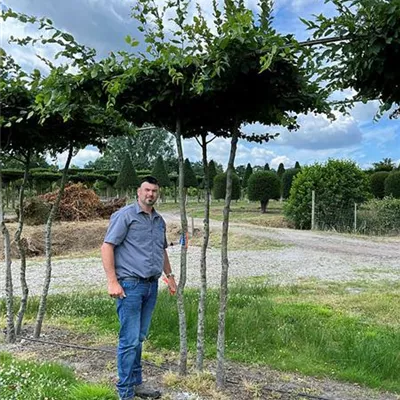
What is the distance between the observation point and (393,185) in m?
27.0

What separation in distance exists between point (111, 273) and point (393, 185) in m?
26.2

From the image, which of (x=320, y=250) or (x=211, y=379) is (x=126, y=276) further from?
(x=320, y=250)

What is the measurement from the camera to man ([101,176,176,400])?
3344 mm

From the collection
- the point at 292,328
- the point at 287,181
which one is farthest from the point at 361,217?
the point at 287,181

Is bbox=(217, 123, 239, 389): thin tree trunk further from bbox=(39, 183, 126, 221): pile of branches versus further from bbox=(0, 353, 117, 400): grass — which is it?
bbox=(39, 183, 126, 221): pile of branches

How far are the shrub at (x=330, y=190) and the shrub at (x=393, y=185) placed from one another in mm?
6386

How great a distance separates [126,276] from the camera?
3.38 metres

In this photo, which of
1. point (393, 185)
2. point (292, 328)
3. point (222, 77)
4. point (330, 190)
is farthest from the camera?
point (393, 185)

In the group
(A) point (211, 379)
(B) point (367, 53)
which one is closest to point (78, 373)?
(A) point (211, 379)

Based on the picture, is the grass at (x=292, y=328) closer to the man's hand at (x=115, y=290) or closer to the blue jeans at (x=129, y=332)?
the blue jeans at (x=129, y=332)

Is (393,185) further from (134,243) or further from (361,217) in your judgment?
(134,243)

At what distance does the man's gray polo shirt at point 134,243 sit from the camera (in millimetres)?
3381

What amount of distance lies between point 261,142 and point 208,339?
6.82 ft

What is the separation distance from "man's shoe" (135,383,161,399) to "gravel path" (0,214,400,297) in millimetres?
5523
